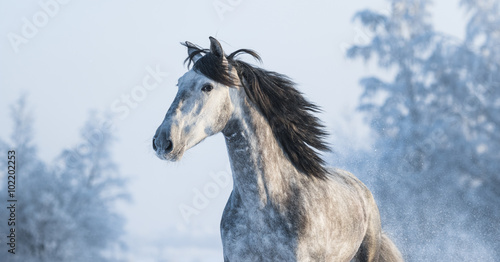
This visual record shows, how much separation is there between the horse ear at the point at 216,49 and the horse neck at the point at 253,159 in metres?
0.31

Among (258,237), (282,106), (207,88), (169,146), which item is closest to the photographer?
(169,146)

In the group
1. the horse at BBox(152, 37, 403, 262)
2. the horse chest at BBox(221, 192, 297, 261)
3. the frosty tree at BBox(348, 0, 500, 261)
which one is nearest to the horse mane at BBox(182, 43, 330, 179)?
the horse at BBox(152, 37, 403, 262)

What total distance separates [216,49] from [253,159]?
72 centimetres

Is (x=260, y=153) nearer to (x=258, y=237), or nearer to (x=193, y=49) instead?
(x=258, y=237)

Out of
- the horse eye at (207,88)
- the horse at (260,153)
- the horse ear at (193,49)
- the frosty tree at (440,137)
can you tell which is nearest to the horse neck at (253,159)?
the horse at (260,153)

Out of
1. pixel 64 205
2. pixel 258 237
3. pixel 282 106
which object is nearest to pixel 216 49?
pixel 282 106

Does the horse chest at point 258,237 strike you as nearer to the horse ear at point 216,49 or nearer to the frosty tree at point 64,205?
the horse ear at point 216,49

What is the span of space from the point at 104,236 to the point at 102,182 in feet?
4.51

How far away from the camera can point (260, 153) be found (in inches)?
135

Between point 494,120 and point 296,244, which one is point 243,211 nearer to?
point 296,244

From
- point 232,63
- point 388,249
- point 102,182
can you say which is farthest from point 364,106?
point 232,63

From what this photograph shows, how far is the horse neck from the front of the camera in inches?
134

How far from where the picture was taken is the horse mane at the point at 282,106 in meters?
3.33

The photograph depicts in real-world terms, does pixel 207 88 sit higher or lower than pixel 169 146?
higher
